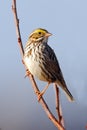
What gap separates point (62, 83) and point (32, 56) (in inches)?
24.0

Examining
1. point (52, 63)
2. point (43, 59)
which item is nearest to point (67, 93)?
point (52, 63)

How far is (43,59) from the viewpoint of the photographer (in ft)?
19.1

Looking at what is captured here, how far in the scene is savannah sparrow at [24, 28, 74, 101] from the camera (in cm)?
563

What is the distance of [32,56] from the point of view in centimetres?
557

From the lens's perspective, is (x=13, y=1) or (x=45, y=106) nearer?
(x=45, y=106)

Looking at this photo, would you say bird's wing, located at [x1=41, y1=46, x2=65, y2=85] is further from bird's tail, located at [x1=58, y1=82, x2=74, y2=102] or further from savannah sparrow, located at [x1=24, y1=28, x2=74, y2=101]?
bird's tail, located at [x1=58, y1=82, x2=74, y2=102]

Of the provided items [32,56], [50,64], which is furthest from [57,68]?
[32,56]

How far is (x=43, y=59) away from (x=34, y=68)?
17.7 inches

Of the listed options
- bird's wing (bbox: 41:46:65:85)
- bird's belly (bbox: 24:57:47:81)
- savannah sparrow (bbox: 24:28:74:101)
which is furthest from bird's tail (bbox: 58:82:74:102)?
bird's belly (bbox: 24:57:47:81)

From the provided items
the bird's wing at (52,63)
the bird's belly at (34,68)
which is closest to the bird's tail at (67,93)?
the bird's wing at (52,63)

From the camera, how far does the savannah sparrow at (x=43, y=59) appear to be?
18.5 ft

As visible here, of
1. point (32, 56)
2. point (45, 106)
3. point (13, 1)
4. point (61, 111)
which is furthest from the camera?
point (32, 56)

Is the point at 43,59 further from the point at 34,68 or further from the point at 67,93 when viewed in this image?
the point at 67,93

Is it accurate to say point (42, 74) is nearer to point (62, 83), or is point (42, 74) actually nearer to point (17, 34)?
point (62, 83)
